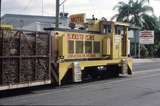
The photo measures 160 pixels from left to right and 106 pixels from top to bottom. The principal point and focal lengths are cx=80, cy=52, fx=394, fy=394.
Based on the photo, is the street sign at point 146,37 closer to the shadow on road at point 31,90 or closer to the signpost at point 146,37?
the signpost at point 146,37

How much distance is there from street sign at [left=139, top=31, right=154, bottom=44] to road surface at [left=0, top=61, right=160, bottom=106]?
40.1m

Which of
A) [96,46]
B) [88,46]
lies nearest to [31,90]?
[88,46]

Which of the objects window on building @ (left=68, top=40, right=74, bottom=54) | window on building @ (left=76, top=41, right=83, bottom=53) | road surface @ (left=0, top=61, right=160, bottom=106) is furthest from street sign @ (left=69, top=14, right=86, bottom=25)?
road surface @ (left=0, top=61, right=160, bottom=106)

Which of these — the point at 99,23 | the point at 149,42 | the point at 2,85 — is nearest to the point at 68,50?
the point at 99,23

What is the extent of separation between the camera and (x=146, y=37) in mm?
57250

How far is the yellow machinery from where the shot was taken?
54.5 ft

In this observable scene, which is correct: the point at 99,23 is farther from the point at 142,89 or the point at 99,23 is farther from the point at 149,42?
the point at 149,42

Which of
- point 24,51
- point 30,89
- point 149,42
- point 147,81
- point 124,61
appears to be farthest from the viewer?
point 149,42

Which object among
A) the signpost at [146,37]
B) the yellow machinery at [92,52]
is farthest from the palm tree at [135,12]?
the yellow machinery at [92,52]

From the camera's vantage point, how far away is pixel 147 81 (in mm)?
19047

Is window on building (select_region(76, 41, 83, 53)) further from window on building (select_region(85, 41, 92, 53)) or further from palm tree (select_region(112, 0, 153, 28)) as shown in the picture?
palm tree (select_region(112, 0, 153, 28))

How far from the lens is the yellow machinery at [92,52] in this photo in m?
16.6

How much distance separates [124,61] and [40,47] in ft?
22.3

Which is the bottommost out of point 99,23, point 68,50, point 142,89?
point 142,89
